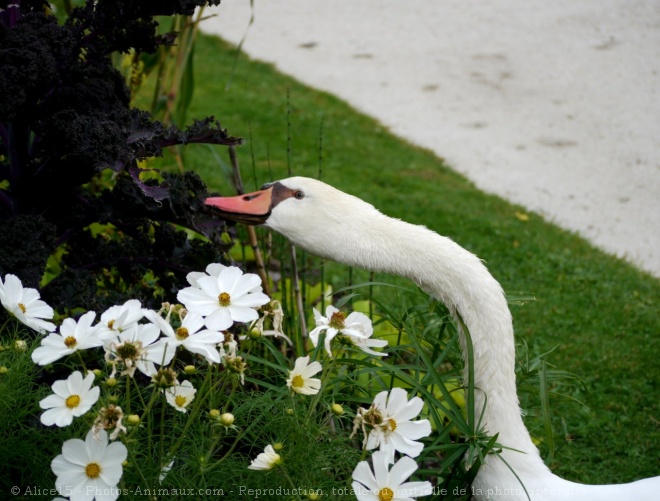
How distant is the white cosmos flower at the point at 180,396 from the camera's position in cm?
155

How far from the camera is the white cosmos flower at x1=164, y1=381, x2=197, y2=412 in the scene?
1.55 meters

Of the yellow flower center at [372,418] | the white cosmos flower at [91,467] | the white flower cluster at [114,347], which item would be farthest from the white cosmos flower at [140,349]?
the yellow flower center at [372,418]

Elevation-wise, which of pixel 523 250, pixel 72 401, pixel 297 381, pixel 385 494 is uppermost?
pixel 72 401

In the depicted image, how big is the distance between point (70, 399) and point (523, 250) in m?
4.02

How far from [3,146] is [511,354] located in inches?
69.8

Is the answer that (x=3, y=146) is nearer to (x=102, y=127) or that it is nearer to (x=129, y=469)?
(x=102, y=127)

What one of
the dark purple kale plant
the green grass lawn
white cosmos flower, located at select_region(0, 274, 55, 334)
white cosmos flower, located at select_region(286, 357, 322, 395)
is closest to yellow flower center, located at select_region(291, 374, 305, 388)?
white cosmos flower, located at select_region(286, 357, 322, 395)

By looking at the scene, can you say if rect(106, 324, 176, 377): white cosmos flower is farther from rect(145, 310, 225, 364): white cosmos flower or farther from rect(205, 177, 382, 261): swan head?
rect(205, 177, 382, 261): swan head

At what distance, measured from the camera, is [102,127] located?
2.24 meters

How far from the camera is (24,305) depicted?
1.68 m

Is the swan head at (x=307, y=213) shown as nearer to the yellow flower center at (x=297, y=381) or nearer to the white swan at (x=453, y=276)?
the white swan at (x=453, y=276)

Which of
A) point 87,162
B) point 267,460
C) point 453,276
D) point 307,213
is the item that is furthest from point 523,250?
point 267,460

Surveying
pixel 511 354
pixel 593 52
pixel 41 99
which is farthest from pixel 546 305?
pixel 593 52

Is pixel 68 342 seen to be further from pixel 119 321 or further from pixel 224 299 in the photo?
pixel 224 299
